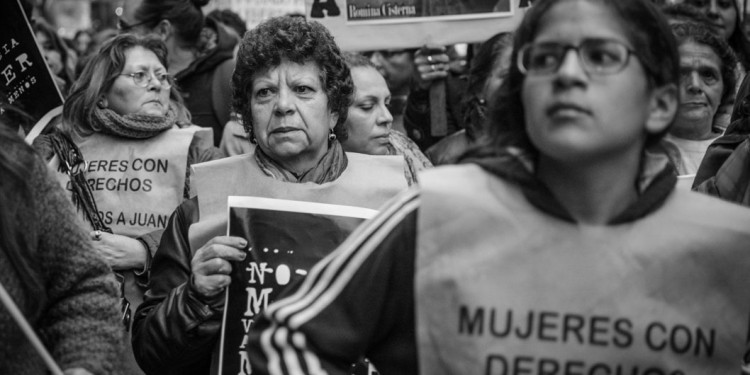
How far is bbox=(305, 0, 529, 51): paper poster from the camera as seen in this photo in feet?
19.0

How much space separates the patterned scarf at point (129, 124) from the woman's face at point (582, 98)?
9.67 feet

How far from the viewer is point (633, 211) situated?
92.8 inches

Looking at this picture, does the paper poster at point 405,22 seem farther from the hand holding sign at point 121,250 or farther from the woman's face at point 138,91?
the hand holding sign at point 121,250

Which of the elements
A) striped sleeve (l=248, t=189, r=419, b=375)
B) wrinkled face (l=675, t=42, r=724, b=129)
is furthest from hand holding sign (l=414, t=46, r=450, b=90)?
striped sleeve (l=248, t=189, r=419, b=375)

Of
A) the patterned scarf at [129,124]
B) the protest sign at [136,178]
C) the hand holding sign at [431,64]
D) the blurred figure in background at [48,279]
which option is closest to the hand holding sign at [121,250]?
the protest sign at [136,178]

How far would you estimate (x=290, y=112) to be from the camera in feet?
12.2

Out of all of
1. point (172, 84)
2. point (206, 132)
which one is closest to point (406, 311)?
point (206, 132)

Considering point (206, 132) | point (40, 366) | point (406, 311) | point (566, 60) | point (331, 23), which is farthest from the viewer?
point (331, 23)

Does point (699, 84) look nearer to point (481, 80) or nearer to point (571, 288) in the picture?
point (481, 80)

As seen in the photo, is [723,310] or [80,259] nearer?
[723,310]

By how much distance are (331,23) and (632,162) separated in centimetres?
354

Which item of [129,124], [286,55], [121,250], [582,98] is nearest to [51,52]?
[129,124]

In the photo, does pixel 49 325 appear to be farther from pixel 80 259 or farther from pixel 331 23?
pixel 331 23

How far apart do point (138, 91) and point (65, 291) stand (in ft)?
8.21
